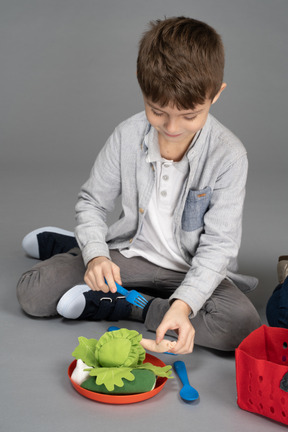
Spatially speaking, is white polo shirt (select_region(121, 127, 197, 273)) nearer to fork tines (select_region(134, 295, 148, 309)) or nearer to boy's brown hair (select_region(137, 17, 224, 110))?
fork tines (select_region(134, 295, 148, 309))

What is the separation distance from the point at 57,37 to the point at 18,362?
2.55 m

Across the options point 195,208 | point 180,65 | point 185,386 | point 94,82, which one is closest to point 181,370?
point 185,386

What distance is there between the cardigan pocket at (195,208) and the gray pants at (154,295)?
0.16m

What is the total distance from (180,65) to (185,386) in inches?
26.6

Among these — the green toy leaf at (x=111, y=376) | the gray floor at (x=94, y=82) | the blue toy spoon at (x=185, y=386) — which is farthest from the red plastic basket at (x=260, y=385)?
the gray floor at (x=94, y=82)

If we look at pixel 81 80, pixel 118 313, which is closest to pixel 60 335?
pixel 118 313

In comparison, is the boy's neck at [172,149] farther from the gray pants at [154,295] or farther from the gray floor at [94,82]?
the gray floor at [94,82]

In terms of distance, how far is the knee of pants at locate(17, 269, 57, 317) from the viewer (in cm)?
175

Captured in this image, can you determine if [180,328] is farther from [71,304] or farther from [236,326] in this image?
[71,304]

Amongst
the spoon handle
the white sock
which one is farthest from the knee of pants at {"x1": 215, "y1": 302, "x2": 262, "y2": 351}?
the white sock

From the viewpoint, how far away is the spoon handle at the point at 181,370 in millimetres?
1456

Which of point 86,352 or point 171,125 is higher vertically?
point 171,125

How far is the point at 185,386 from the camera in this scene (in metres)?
1.42

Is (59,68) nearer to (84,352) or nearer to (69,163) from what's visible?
(69,163)
